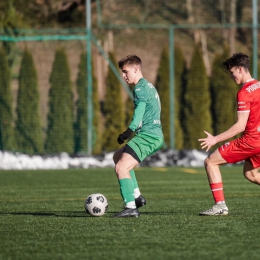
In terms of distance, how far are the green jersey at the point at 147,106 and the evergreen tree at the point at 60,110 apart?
13837 mm

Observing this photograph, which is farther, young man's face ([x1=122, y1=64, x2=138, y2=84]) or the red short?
young man's face ([x1=122, y1=64, x2=138, y2=84])

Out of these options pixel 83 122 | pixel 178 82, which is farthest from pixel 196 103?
pixel 83 122

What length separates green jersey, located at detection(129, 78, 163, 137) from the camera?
9.18 metres

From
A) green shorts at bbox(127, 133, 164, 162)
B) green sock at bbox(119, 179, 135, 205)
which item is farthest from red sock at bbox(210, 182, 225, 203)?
green sock at bbox(119, 179, 135, 205)

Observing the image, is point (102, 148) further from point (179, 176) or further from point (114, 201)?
point (114, 201)

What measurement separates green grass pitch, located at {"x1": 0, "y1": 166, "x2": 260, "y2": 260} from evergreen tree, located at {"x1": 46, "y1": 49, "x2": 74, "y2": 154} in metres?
8.21

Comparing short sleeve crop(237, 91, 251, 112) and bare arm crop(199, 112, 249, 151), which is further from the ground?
short sleeve crop(237, 91, 251, 112)

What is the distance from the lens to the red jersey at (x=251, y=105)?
876cm

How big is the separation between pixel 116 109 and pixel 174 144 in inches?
87.8

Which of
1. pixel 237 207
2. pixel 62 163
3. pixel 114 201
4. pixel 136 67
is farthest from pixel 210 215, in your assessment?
pixel 62 163

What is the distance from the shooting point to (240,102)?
8.77 m

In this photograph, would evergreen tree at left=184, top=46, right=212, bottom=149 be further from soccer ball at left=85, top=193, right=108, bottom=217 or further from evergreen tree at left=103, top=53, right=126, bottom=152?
soccer ball at left=85, top=193, right=108, bottom=217

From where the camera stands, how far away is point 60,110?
24.0 m

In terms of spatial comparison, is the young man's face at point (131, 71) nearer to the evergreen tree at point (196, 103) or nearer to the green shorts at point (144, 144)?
the green shorts at point (144, 144)
